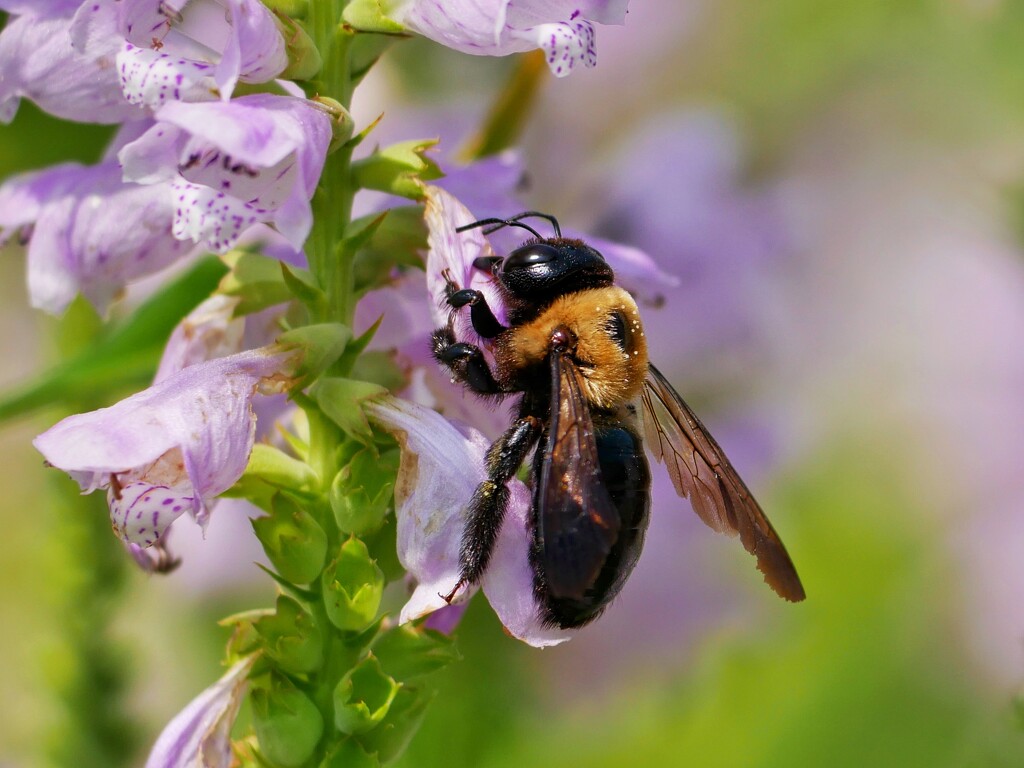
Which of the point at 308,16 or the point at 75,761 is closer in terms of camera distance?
the point at 308,16

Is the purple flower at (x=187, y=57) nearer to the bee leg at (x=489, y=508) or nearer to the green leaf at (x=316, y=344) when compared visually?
the green leaf at (x=316, y=344)

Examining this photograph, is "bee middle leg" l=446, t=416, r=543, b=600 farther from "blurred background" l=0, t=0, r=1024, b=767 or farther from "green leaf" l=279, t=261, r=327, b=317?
"blurred background" l=0, t=0, r=1024, b=767

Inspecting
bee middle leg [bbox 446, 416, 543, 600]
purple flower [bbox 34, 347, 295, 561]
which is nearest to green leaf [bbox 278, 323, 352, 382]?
purple flower [bbox 34, 347, 295, 561]

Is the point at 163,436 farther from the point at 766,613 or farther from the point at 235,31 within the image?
the point at 766,613

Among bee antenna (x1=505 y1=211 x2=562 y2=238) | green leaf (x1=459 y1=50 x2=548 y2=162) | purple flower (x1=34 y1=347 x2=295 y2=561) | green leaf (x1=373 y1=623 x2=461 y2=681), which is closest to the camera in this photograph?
purple flower (x1=34 y1=347 x2=295 y2=561)

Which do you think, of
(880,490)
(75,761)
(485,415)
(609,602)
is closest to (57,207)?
(485,415)

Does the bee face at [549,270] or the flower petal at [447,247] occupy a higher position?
the flower petal at [447,247]

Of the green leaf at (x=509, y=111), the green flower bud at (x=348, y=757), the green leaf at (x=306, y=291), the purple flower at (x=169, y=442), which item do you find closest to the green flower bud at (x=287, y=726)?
the green flower bud at (x=348, y=757)
